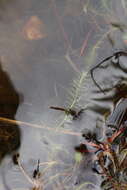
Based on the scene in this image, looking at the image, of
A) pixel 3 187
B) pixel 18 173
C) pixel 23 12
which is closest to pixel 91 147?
pixel 18 173

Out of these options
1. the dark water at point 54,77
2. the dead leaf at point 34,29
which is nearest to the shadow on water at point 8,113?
the dark water at point 54,77

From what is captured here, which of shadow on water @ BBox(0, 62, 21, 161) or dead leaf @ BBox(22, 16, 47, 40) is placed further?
dead leaf @ BBox(22, 16, 47, 40)

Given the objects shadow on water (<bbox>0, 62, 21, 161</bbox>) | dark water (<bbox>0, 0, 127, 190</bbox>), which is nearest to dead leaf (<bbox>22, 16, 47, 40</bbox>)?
dark water (<bbox>0, 0, 127, 190</bbox>)

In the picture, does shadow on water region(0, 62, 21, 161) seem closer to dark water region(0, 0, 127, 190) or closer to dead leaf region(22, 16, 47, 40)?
dark water region(0, 0, 127, 190)

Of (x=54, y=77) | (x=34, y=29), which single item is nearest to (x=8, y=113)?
(x=54, y=77)

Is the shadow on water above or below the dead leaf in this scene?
below
